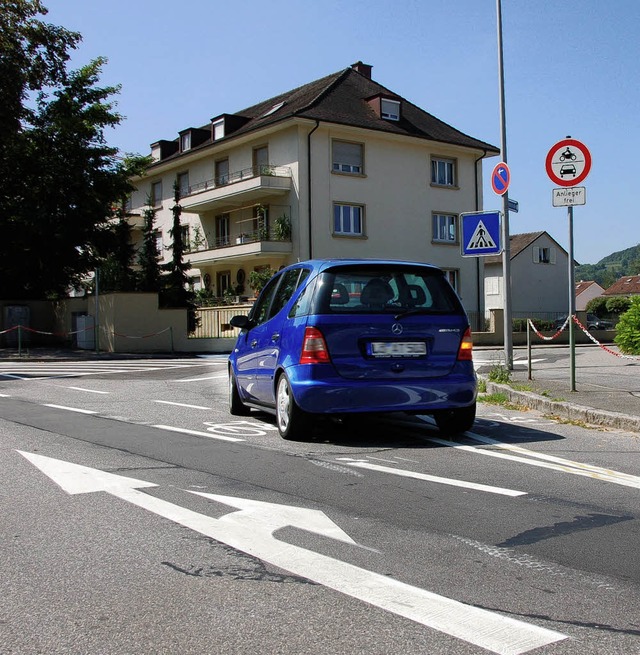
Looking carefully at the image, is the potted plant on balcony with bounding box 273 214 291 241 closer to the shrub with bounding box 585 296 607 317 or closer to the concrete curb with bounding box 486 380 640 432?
the concrete curb with bounding box 486 380 640 432

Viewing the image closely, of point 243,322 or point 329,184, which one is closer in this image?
point 243,322

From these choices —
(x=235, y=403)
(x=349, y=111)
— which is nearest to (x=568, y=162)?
(x=235, y=403)

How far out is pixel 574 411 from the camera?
966 cm

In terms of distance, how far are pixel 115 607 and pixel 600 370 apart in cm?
1423

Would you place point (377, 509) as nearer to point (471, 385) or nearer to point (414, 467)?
point (414, 467)

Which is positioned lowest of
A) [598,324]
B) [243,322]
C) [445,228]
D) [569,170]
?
[598,324]

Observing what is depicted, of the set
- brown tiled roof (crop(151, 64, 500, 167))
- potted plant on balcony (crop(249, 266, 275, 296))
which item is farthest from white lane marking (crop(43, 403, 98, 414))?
brown tiled roof (crop(151, 64, 500, 167))

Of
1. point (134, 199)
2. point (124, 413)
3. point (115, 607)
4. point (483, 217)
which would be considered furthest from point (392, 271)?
point (134, 199)

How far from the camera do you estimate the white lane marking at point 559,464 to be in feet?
20.2

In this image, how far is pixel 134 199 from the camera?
A: 56719 mm

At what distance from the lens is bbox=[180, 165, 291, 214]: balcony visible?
1572 inches

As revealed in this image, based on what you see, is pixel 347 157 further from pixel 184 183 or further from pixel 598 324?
pixel 598 324

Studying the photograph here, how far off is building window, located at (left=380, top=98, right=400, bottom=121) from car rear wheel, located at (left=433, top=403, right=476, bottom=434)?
36523 millimetres

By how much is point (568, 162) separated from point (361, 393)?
521cm
